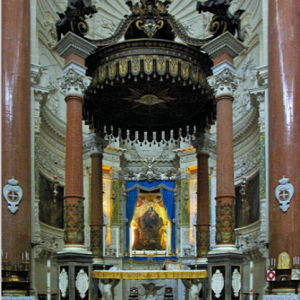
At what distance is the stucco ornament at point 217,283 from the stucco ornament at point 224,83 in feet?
11.8

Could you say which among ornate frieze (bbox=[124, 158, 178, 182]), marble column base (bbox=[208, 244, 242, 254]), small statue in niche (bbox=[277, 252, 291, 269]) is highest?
ornate frieze (bbox=[124, 158, 178, 182])

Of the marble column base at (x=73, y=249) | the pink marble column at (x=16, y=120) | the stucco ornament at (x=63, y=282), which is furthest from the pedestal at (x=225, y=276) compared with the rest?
the pink marble column at (x=16, y=120)

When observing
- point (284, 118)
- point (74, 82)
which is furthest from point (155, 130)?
point (74, 82)

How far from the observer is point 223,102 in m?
10.9

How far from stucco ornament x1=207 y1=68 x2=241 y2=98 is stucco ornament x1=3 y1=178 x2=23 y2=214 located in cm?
498

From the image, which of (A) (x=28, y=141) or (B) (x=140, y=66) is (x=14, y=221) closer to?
(A) (x=28, y=141)

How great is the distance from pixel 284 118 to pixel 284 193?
176cm

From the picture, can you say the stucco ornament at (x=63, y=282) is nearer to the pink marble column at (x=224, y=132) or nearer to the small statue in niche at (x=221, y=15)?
the pink marble column at (x=224, y=132)

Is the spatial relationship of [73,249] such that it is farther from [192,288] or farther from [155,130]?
[155,130]

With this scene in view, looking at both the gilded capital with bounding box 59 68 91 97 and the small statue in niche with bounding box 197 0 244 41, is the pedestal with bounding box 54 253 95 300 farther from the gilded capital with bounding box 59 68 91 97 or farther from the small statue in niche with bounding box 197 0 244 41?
the small statue in niche with bounding box 197 0 244 41

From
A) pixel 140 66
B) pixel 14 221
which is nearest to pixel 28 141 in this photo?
pixel 14 221

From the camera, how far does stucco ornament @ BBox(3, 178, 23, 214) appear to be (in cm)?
1211

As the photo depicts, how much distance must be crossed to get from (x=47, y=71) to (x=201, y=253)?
9.65 meters

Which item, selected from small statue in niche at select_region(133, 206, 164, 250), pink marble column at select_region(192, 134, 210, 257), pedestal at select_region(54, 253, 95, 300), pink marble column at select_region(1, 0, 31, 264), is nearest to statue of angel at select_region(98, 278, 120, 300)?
pedestal at select_region(54, 253, 95, 300)
